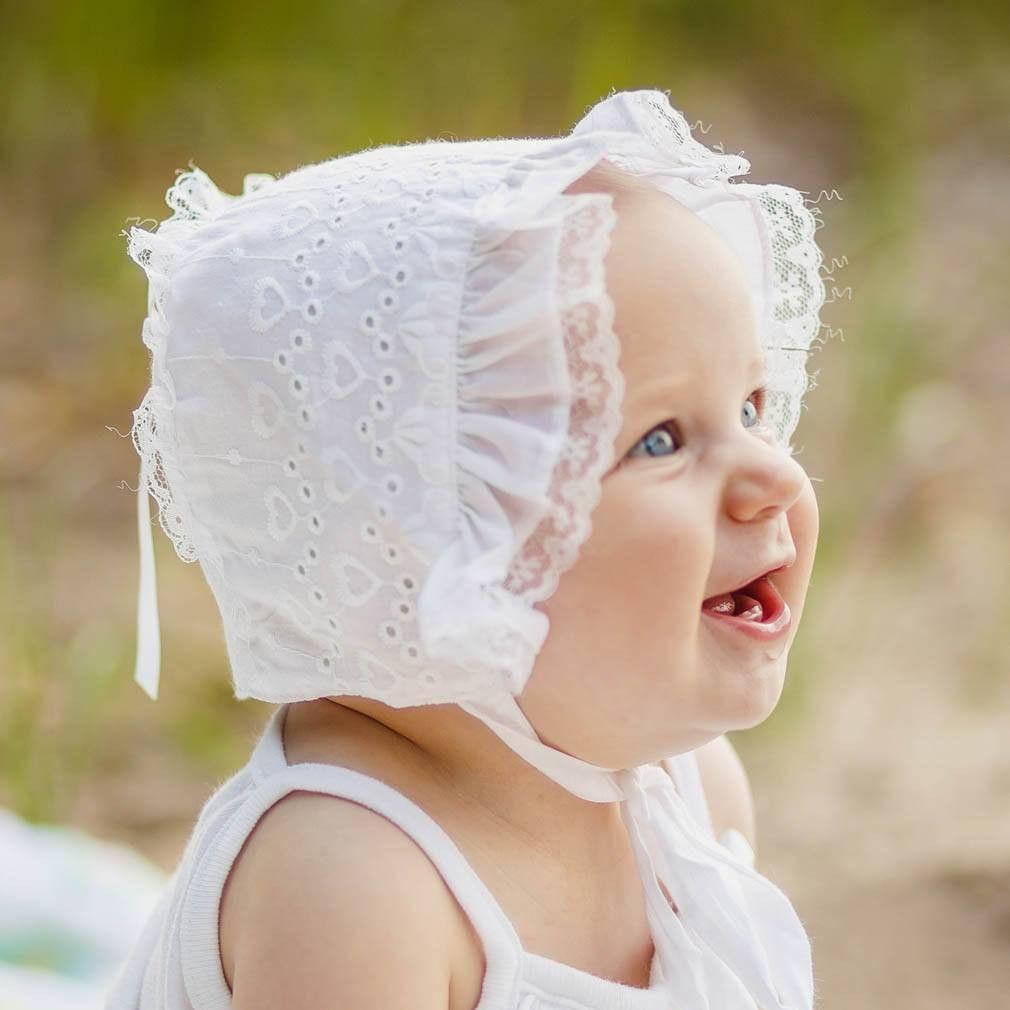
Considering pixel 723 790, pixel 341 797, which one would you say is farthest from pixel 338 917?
pixel 723 790

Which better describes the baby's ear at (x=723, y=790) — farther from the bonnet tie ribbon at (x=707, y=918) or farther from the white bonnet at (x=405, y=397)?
the white bonnet at (x=405, y=397)

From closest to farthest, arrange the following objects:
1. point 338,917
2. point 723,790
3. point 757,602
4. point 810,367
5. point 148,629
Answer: point 338,917
point 757,602
point 148,629
point 723,790
point 810,367

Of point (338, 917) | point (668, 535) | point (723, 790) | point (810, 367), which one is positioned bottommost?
point (810, 367)

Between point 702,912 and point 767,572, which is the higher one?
point 767,572

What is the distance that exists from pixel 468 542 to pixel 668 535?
0.13m

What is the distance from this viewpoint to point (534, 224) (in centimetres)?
92

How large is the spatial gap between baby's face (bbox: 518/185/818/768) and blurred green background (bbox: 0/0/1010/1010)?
42cm

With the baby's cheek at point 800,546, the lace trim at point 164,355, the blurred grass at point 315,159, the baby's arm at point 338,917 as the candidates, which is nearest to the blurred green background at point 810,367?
the blurred grass at point 315,159

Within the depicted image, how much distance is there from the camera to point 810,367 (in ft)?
12.5

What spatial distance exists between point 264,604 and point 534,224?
33 cm

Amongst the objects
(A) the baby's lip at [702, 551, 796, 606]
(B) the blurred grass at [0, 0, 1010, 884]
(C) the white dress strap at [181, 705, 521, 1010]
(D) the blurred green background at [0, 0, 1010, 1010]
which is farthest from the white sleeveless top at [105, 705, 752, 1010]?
(B) the blurred grass at [0, 0, 1010, 884]

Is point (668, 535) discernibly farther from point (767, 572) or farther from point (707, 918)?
point (707, 918)

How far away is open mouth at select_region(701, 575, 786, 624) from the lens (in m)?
1.02

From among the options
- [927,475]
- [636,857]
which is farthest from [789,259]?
[927,475]
